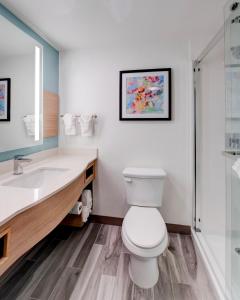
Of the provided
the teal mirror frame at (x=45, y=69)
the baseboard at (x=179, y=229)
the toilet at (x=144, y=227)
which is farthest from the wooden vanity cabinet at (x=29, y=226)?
the baseboard at (x=179, y=229)

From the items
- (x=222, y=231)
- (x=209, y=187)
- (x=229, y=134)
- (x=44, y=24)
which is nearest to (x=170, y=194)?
(x=209, y=187)

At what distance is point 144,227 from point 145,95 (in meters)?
1.37

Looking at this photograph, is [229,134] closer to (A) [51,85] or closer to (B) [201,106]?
(B) [201,106]

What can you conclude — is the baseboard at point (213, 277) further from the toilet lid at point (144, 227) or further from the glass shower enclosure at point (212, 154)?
the toilet lid at point (144, 227)

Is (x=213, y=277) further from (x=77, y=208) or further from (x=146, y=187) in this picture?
(x=77, y=208)

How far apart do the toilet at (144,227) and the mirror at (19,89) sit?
1076mm

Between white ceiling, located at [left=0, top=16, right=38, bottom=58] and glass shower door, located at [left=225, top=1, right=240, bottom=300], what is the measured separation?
1.68 meters

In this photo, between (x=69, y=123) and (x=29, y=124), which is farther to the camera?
Result: (x=69, y=123)

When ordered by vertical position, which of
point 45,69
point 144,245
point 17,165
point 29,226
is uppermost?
point 45,69

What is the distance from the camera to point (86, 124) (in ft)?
6.83

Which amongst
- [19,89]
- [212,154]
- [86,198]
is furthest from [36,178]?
[212,154]

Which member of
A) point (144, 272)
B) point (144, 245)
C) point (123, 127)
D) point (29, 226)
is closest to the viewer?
point (29, 226)

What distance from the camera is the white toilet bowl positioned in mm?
1265

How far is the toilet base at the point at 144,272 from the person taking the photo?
1361 millimetres
